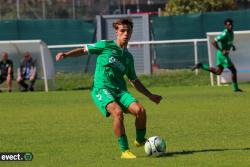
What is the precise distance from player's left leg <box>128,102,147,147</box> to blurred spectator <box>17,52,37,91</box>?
15111 millimetres

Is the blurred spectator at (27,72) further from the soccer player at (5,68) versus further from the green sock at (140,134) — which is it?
the green sock at (140,134)

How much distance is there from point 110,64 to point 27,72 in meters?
15.6

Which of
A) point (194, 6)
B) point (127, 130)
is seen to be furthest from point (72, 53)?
point (194, 6)

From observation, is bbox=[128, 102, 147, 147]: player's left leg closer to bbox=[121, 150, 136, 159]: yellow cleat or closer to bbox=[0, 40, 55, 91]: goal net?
bbox=[121, 150, 136, 159]: yellow cleat

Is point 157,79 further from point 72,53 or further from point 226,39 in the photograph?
point 72,53

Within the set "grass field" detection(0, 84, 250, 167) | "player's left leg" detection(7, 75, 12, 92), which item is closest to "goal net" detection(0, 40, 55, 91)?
"player's left leg" detection(7, 75, 12, 92)

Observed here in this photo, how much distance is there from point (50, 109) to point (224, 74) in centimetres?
894

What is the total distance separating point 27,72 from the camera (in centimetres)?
2634

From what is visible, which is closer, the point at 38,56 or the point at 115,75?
the point at 115,75

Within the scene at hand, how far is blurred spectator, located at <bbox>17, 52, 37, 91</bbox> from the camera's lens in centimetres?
2619

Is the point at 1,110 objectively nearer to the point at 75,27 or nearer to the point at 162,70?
the point at 162,70

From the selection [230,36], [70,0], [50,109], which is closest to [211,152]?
[50,109]

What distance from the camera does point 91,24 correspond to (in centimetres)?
3325

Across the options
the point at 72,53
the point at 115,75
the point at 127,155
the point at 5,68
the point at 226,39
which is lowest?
the point at 5,68
